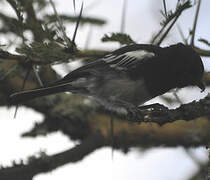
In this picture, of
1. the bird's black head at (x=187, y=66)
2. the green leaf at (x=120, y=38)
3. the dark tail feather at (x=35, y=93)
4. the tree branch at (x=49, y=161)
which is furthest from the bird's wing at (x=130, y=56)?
the tree branch at (x=49, y=161)

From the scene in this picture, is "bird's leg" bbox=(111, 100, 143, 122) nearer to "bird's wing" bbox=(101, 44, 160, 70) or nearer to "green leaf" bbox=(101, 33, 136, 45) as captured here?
"bird's wing" bbox=(101, 44, 160, 70)

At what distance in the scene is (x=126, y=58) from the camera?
2824 mm

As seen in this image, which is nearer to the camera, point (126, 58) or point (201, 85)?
point (201, 85)

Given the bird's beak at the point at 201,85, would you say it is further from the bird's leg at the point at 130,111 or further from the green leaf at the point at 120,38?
the green leaf at the point at 120,38

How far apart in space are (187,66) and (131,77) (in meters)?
0.36

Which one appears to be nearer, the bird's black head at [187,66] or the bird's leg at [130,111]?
the bird's leg at [130,111]

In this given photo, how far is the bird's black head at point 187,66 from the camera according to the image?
8.43 ft

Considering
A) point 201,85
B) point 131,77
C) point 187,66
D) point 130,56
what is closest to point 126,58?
point 130,56

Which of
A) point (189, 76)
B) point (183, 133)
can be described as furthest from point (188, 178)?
point (189, 76)

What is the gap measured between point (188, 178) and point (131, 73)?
941 millimetres

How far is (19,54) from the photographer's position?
2334 millimetres

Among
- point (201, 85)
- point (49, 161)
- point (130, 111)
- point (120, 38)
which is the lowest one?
point (49, 161)

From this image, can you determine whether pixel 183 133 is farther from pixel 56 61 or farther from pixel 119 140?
pixel 56 61

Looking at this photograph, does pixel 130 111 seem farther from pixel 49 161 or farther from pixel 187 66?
pixel 49 161
